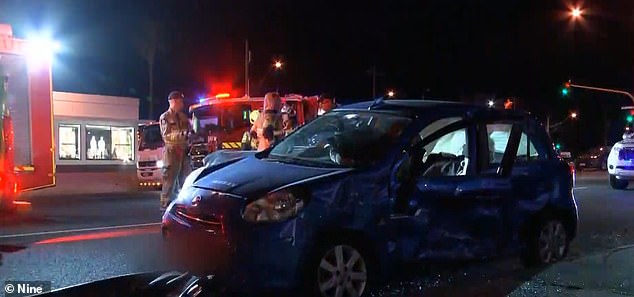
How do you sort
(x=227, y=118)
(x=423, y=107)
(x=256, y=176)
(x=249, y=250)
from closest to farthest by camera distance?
(x=249, y=250)
(x=256, y=176)
(x=423, y=107)
(x=227, y=118)

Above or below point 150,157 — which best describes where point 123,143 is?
above

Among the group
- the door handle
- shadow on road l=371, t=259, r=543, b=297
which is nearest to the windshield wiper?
shadow on road l=371, t=259, r=543, b=297

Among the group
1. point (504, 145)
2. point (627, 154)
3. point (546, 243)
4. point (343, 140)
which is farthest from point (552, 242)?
point (627, 154)

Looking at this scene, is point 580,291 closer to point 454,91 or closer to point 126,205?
point 126,205

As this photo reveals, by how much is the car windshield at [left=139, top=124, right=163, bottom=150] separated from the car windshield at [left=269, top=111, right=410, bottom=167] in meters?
11.3

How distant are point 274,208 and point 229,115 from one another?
10.8m

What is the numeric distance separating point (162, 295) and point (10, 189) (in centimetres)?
776

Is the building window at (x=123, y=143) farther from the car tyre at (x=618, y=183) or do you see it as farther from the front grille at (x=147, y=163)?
the car tyre at (x=618, y=183)

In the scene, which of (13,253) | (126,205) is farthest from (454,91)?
(13,253)

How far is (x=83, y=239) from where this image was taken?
331 inches

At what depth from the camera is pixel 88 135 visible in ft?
101

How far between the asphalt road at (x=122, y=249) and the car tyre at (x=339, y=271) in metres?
0.53

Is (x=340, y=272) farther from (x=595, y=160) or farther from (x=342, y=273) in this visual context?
(x=595, y=160)

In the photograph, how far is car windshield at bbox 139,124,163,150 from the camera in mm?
17578
